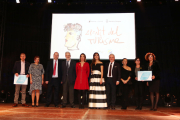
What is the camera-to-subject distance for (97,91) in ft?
14.6

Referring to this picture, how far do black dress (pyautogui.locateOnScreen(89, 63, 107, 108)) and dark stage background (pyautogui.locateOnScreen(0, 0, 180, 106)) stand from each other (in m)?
1.94

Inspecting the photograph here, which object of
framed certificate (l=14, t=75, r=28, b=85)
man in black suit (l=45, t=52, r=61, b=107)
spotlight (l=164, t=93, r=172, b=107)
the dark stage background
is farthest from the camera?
the dark stage background

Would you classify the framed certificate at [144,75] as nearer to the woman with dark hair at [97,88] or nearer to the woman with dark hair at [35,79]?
the woman with dark hair at [97,88]

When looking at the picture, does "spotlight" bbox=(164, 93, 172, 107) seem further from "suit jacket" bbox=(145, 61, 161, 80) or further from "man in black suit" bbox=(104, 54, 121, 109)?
"man in black suit" bbox=(104, 54, 121, 109)

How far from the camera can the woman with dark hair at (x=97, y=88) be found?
14.5 ft

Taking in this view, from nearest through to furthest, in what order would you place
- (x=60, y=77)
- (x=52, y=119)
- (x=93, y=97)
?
(x=52, y=119) < (x=93, y=97) < (x=60, y=77)

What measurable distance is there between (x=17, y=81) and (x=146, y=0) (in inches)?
183

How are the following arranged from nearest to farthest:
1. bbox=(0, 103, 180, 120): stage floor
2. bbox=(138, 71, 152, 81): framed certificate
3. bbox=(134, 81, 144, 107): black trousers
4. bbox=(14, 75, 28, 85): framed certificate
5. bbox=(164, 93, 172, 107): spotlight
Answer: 1. bbox=(0, 103, 180, 120): stage floor
2. bbox=(138, 71, 152, 81): framed certificate
3. bbox=(134, 81, 144, 107): black trousers
4. bbox=(14, 75, 28, 85): framed certificate
5. bbox=(164, 93, 172, 107): spotlight

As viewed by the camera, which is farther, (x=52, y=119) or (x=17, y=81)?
(x=17, y=81)

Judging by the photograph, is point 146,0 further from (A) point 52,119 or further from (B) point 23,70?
(A) point 52,119

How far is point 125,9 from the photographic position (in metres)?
6.40

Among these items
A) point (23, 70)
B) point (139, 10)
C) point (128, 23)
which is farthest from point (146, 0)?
point (23, 70)

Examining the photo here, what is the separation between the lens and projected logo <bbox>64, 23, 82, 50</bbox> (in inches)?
229

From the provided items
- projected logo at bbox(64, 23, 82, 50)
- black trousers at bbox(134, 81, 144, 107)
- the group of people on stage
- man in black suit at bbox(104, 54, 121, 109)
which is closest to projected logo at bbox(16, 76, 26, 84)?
the group of people on stage
